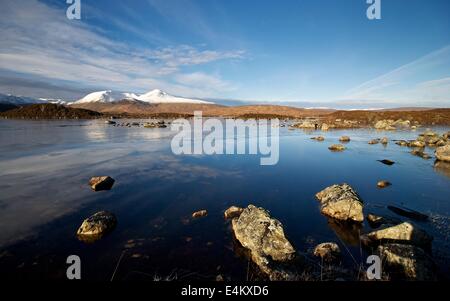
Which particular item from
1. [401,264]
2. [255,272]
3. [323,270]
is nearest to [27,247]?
[255,272]

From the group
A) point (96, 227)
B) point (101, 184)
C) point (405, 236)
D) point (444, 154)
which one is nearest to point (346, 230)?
point (405, 236)

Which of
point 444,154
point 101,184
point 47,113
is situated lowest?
point 101,184

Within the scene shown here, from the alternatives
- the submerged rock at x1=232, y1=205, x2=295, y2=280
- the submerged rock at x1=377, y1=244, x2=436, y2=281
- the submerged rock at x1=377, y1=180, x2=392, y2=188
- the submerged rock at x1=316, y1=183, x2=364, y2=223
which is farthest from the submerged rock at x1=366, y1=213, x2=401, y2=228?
the submerged rock at x1=377, y1=180, x2=392, y2=188

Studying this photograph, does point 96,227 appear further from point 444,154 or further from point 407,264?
point 444,154

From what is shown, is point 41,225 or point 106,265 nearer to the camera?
point 106,265

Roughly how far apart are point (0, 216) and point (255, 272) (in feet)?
30.6

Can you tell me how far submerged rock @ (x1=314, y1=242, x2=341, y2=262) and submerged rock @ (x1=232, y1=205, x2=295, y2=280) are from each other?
83 centimetres

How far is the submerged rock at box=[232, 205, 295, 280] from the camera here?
244 inches

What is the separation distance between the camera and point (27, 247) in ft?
23.4

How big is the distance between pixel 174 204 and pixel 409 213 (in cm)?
937

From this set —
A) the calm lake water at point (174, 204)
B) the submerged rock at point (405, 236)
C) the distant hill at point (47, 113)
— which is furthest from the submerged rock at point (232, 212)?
the distant hill at point (47, 113)

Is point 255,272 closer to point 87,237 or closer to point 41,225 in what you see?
point 87,237

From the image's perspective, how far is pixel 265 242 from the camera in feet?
23.2
